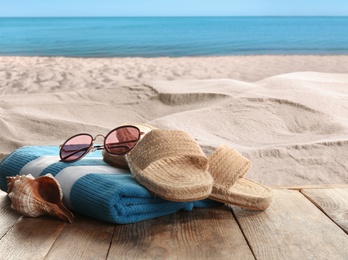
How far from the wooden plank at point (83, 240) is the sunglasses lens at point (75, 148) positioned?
7.1 inches

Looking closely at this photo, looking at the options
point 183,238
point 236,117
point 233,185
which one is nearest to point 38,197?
point 183,238

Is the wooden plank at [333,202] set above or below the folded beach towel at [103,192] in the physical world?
below

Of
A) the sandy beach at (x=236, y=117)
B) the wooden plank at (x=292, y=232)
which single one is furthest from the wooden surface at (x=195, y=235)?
the sandy beach at (x=236, y=117)

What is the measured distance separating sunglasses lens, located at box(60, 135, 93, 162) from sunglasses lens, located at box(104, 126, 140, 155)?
0.07 meters

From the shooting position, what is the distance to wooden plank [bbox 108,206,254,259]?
94 cm

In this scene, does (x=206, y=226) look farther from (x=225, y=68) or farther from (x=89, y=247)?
(x=225, y=68)

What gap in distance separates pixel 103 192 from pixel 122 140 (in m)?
0.22

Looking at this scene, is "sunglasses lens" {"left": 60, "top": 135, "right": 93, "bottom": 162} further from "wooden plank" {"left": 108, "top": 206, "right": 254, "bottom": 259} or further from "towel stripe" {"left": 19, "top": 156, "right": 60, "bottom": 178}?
"wooden plank" {"left": 108, "top": 206, "right": 254, "bottom": 259}

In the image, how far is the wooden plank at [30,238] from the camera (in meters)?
0.94

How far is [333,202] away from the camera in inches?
48.7

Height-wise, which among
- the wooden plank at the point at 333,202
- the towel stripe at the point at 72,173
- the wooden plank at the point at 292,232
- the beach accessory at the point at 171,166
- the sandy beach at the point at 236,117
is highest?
the beach accessory at the point at 171,166

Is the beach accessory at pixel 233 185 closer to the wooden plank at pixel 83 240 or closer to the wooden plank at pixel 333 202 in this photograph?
the wooden plank at pixel 333 202

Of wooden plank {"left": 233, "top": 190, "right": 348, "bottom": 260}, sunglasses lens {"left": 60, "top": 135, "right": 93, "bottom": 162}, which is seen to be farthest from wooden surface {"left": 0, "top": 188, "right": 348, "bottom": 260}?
sunglasses lens {"left": 60, "top": 135, "right": 93, "bottom": 162}

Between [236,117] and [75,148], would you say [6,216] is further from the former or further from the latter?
[236,117]
